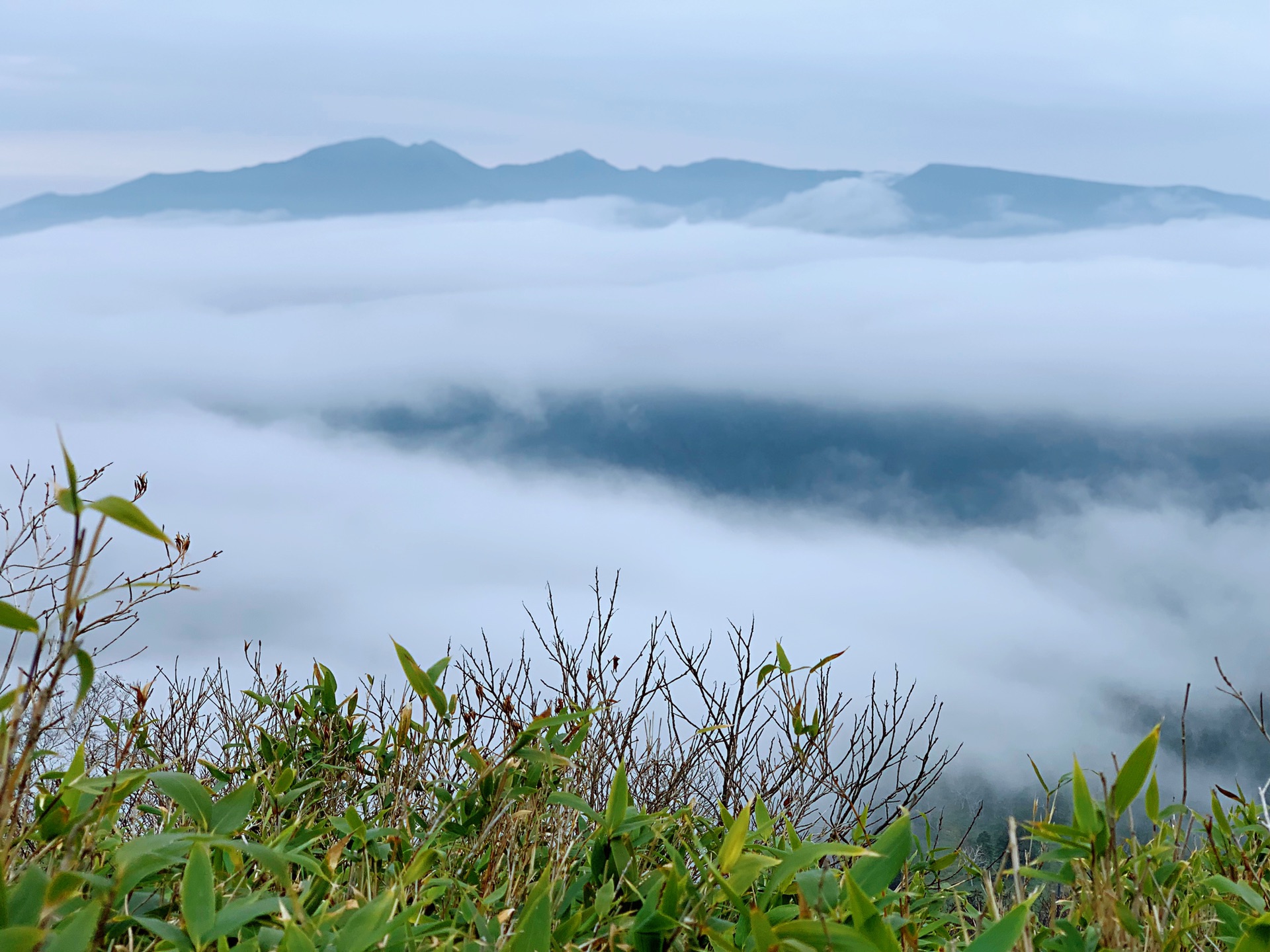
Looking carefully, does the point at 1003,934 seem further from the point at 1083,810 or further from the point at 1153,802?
the point at 1153,802

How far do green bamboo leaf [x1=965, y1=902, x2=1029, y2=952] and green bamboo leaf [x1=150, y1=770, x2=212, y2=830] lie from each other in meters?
1.19

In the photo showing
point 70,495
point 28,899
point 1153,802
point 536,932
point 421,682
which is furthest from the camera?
point 421,682

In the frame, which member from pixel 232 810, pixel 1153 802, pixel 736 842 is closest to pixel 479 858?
pixel 232 810

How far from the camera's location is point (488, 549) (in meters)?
176

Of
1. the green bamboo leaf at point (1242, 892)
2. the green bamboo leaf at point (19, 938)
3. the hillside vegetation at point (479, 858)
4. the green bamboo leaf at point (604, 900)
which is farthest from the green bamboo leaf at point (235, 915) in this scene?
the green bamboo leaf at point (1242, 892)

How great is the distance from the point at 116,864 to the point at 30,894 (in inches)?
6.9

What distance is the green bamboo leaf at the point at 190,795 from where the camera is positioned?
1.50 m

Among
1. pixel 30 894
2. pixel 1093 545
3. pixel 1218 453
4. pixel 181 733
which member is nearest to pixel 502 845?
pixel 30 894

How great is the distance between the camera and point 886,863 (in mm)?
1405

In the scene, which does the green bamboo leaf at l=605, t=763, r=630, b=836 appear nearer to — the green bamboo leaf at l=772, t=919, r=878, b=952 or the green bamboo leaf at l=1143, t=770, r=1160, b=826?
the green bamboo leaf at l=772, t=919, r=878, b=952

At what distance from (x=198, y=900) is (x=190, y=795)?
0.29 m

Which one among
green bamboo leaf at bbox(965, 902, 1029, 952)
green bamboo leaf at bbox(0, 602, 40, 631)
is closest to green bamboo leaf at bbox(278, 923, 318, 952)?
green bamboo leaf at bbox(0, 602, 40, 631)

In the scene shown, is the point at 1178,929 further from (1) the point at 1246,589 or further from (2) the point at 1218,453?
(2) the point at 1218,453

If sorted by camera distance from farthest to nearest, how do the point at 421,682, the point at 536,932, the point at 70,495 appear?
the point at 421,682
the point at 536,932
the point at 70,495
